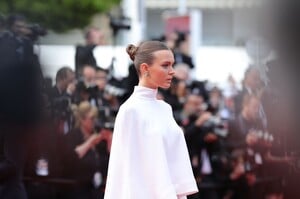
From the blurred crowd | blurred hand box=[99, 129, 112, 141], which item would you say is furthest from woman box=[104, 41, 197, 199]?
blurred hand box=[99, 129, 112, 141]

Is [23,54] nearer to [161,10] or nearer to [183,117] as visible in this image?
[183,117]

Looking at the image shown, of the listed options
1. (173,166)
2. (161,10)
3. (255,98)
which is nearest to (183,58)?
(255,98)

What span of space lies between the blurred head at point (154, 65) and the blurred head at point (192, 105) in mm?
3147

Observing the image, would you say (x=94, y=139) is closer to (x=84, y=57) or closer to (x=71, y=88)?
(x=71, y=88)

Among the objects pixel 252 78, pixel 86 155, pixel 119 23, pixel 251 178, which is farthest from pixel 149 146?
pixel 119 23

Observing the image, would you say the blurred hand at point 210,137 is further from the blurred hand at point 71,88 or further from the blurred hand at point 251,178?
the blurred hand at point 71,88

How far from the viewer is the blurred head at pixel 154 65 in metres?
3.59

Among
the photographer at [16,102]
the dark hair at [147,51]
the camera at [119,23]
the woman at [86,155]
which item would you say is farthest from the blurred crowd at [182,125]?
Answer: the dark hair at [147,51]

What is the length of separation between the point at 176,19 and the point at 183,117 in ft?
6.02

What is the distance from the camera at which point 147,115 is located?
11.6 feet

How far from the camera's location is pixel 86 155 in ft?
20.0

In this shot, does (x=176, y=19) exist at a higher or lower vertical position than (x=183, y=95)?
higher

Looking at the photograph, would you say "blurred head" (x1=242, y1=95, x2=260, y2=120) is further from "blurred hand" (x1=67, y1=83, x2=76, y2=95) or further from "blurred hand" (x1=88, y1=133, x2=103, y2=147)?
"blurred hand" (x1=67, y1=83, x2=76, y2=95)

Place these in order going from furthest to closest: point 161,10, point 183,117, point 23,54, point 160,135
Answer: point 161,10
point 183,117
point 23,54
point 160,135
